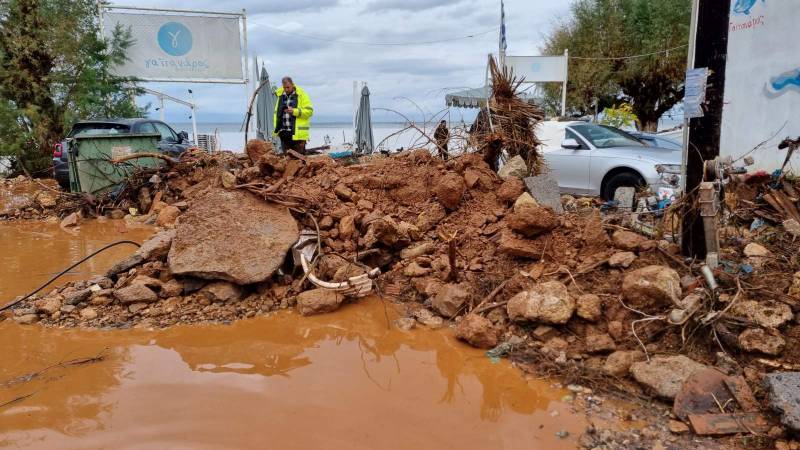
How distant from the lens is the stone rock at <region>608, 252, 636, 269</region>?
14.1 feet

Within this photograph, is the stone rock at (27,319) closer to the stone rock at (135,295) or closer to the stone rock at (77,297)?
the stone rock at (77,297)

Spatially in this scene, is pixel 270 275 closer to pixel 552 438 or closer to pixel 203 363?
pixel 203 363

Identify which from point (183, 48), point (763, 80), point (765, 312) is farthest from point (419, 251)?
point (183, 48)

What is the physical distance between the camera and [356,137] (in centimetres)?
1518

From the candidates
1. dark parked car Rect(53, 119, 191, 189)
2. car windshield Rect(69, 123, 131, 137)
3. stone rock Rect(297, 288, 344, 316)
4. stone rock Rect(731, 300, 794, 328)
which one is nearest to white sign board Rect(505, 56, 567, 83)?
dark parked car Rect(53, 119, 191, 189)

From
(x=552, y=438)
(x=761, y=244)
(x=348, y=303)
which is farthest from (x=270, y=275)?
(x=761, y=244)

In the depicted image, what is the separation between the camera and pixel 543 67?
632 inches

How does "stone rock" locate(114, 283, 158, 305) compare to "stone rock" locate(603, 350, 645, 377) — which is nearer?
"stone rock" locate(603, 350, 645, 377)

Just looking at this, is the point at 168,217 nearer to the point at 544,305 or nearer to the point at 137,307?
the point at 137,307

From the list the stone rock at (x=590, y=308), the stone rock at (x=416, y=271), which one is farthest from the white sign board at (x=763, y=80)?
the stone rock at (x=416, y=271)

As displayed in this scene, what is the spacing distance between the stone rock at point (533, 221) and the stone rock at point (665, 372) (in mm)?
1602

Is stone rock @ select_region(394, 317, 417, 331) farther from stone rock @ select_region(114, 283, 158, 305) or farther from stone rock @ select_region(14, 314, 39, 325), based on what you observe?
stone rock @ select_region(14, 314, 39, 325)

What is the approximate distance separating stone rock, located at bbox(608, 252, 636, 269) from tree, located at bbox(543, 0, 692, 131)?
56.5 feet

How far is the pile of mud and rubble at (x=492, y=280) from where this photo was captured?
3332mm
